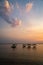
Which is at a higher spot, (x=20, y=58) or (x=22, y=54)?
(x=22, y=54)

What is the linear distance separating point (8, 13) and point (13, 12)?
13 cm

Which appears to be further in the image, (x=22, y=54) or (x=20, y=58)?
(x=22, y=54)

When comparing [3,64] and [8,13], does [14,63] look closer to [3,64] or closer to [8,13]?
[3,64]

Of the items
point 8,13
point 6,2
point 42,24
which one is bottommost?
point 42,24

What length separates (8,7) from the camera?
2.92 meters

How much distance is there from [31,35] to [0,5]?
Answer: 1.08 m

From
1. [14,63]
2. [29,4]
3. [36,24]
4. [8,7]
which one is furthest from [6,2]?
[14,63]

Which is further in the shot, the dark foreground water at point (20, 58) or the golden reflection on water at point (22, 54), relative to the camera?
the golden reflection on water at point (22, 54)

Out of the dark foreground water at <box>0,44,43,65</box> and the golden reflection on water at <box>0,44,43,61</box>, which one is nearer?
the dark foreground water at <box>0,44,43,65</box>

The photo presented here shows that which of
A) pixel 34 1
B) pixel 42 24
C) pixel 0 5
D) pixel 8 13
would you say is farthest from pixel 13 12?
pixel 42 24

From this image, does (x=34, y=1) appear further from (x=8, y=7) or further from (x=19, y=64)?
(x=19, y=64)

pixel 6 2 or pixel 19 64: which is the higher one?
pixel 6 2

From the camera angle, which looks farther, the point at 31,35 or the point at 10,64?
the point at 31,35

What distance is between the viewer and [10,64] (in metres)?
2.93
